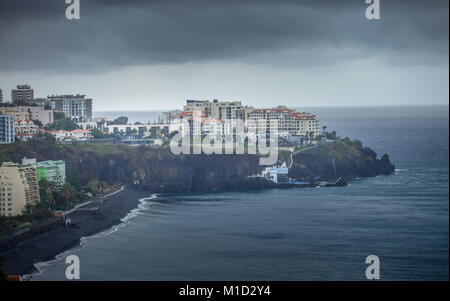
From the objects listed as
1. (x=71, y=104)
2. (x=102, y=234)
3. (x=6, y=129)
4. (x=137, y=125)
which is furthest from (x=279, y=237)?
(x=71, y=104)

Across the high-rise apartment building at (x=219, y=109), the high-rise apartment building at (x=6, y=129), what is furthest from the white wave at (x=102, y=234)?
the high-rise apartment building at (x=219, y=109)

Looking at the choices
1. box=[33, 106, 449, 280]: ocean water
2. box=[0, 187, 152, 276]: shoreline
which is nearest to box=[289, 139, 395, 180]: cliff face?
box=[33, 106, 449, 280]: ocean water

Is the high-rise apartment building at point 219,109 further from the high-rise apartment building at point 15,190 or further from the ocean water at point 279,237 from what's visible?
the high-rise apartment building at point 15,190

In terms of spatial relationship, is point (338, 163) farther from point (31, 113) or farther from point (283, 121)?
point (31, 113)

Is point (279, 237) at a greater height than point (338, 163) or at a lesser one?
lesser

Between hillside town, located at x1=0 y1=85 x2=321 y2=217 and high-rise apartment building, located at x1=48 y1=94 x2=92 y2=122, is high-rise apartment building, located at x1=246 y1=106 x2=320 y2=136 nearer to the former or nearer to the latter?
hillside town, located at x1=0 y1=85 x2=321 y2=217

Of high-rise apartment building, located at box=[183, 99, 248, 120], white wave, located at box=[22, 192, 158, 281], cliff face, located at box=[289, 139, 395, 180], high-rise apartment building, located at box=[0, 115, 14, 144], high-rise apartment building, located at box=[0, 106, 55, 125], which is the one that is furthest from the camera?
high-rise apartment building, located at box=[183, 99, 248, 120]
